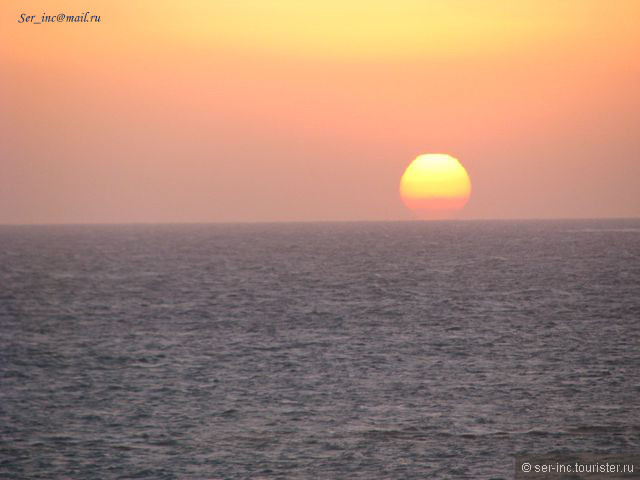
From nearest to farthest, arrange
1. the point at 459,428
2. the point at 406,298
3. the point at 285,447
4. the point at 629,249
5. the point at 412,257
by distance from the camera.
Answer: the point at 285,447, the point at 459,428, the point at 406,298, the point at 412,257, the point at 629,249

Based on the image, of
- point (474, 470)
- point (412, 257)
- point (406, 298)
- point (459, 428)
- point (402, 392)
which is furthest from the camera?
point (412, 257)

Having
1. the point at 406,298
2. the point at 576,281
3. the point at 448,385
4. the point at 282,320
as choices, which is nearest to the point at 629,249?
the point at 576,281

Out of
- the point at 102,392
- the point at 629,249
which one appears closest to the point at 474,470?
the point at 102,392

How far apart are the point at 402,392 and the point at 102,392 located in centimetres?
1426

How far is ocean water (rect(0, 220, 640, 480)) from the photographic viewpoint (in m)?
34.9

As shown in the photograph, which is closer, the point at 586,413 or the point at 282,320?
the point at 586,413

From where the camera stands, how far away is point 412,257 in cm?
18225

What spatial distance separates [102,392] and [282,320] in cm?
2999

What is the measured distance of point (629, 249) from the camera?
195 m

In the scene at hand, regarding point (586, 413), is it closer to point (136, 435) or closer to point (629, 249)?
point (136, 435)

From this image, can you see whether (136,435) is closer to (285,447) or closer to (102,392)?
(285,447)

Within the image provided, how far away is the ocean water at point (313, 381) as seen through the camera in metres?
34.9

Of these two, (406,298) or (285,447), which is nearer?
(285,447)

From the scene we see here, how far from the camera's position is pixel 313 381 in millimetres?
48375
